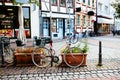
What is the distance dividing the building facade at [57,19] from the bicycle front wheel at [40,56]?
53.2 feet

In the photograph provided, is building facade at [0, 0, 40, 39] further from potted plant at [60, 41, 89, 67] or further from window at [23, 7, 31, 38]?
potted plant at [60, 41, 89, 67]

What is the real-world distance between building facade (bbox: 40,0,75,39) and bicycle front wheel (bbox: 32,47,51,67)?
1622 cm

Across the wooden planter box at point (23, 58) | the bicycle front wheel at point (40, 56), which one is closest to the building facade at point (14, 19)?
the wooden planter box at point (23, 58)

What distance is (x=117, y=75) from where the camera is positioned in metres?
8.30

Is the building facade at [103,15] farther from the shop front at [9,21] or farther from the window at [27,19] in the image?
the shop front at [9,21]

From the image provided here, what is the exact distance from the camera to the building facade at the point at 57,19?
26.6 m

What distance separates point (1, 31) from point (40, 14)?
430 cm

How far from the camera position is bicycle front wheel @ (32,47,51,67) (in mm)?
9719

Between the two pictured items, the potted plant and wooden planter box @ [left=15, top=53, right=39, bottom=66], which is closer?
the potted plant

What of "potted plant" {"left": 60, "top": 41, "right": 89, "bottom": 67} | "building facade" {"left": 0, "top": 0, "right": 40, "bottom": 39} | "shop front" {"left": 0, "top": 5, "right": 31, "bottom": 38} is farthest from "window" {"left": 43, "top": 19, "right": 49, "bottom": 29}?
"potted plant" {"left": 60, "top": 41, "right": 89, "bottom": 67}

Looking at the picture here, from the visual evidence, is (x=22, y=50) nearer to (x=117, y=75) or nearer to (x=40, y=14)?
(x=117, y=75)

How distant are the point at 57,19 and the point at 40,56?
2016 centimetres

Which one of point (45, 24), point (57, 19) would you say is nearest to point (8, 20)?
point (45, 24)

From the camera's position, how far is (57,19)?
29.7 m
